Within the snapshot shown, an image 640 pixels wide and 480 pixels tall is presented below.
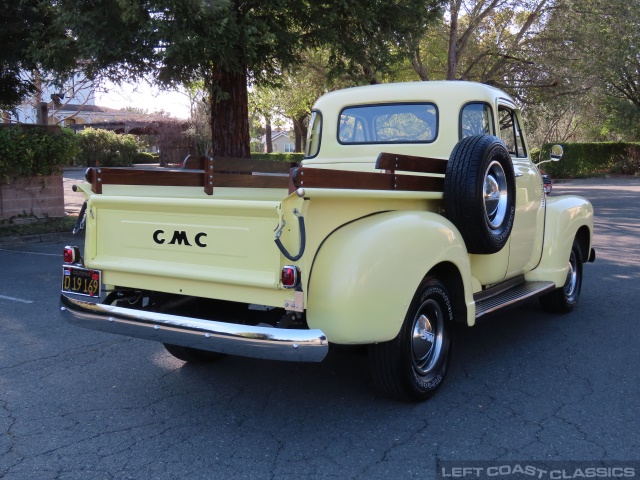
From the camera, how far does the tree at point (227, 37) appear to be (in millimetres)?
8711

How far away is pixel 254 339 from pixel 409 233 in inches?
42.5

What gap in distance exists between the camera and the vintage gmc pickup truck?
10.9 feet

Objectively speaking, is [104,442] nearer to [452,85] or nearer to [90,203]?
[90,203]

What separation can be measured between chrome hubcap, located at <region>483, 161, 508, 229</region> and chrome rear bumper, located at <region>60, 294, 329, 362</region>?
1.78 meters

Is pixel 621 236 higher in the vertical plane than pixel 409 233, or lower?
lower

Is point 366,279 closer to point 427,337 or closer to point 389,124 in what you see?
point 427,337

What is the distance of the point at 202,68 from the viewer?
1014cm

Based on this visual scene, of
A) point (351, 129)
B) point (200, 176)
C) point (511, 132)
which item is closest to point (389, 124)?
point (351, 129)

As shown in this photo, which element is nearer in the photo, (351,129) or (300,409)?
(300,409)

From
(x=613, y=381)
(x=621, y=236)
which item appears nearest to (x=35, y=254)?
(x=613, y=381)

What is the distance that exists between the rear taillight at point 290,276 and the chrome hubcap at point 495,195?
64.5 inches

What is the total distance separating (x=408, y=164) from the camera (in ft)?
12.6

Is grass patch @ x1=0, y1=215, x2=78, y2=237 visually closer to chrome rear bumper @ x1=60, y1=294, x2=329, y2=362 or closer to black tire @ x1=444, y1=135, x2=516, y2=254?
chrome rear bumper @ x1=60, y1=294, x2=329, y2=362

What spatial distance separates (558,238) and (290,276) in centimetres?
330
